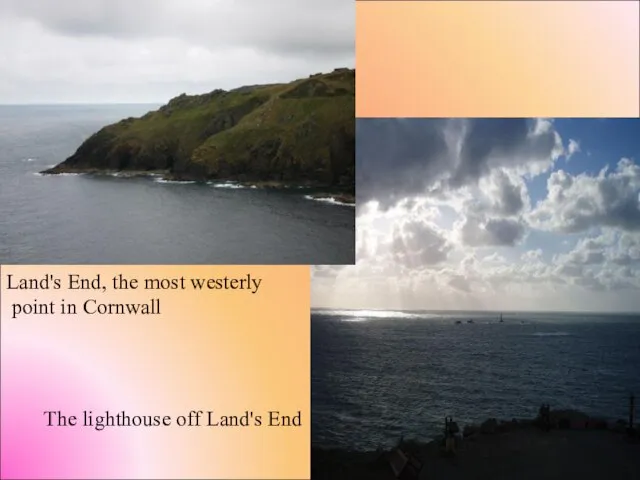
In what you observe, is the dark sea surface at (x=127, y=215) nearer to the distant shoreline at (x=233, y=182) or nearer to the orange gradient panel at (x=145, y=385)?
the distant shoreline at (x=233, y=182)

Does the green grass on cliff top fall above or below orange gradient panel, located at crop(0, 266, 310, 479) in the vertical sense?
above

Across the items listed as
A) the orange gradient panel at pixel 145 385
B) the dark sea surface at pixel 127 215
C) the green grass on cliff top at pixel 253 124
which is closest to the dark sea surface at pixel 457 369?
the orange gradient panel at pixel 145 385

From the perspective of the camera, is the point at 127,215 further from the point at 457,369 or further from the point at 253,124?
the point at 457,369

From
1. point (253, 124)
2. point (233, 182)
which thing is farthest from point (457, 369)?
point (253, 124)

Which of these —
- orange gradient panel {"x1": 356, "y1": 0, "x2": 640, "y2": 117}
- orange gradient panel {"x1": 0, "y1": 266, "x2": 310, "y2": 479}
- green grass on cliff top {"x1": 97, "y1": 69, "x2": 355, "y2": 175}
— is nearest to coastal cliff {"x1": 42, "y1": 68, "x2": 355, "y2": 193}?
green grass on cliff top {"x1": 97, "y1": 69, "x2": 355, "y2": 175}

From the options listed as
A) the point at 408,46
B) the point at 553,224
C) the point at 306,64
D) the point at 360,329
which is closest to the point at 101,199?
the point at 306,64

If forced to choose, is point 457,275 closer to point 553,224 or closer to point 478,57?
point 553,224

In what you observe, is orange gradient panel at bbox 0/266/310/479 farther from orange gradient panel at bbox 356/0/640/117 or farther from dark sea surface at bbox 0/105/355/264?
orange gradient panel at bbox 356/0/640/117
